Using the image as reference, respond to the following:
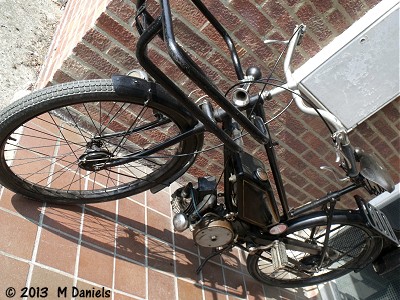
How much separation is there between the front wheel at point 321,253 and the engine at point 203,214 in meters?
0.36

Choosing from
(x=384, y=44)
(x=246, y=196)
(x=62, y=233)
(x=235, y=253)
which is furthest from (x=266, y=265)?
(x=384, y=44)

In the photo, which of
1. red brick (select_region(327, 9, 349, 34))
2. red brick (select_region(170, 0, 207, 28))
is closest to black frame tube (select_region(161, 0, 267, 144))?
red brick (select_region(170, 0, 207, 28))

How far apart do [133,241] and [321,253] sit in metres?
1.01

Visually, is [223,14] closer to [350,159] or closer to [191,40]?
[191,40]

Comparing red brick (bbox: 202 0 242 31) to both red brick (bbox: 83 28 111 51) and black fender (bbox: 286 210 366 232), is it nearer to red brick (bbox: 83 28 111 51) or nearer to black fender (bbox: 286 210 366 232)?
red brick (bbox: 83 28 111 51)

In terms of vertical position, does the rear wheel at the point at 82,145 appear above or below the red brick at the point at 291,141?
below

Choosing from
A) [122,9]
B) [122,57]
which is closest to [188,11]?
[122,9]

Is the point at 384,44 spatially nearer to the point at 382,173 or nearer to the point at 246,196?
the point at 382,173

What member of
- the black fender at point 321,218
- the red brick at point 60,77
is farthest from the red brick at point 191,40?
the black fender at point 321,218

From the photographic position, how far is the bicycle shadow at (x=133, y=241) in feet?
5.74

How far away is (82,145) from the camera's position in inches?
70.9

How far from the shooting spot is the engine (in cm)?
176

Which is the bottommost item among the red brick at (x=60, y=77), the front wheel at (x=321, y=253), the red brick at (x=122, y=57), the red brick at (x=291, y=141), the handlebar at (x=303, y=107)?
the front wheel at (x=321, y=253)

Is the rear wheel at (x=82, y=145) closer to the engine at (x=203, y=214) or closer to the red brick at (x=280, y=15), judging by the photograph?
the engine at (x=203, y=214)
